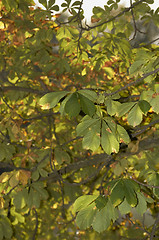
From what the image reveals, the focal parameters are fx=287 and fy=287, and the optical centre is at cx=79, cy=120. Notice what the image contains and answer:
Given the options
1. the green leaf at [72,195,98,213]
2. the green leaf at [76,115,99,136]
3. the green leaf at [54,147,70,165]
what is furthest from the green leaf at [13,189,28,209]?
the green leaf at [76,115,99,136]

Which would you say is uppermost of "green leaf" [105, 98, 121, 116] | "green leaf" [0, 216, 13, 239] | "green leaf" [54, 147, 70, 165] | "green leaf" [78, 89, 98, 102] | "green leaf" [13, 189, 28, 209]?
"green leaf" [78, 89, 98, 102]

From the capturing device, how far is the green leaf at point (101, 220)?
1.55 m

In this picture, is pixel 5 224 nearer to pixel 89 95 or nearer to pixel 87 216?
pixel 87 216

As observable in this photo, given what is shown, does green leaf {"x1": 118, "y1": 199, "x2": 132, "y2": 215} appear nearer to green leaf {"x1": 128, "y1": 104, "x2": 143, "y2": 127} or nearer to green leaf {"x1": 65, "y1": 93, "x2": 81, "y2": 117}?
green leaf {"x1": 128, "y1": 104, "x2": 143, "y2": 127}

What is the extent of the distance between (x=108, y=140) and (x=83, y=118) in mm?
194

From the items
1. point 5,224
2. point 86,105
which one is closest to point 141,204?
point 86,105

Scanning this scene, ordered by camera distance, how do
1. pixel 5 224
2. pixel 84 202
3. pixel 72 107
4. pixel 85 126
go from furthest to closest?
pixel 5 224, pixel 84 202, pixel 85 126, pixel 72 107

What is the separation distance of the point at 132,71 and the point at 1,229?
77.7 inches

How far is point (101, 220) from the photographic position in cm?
156

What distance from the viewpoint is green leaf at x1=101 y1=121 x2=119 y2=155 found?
1441 millimetres

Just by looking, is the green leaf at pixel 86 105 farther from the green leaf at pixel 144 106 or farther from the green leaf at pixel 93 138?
the green leaf at pixel 144 106

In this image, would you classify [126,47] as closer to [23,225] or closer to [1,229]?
[1,229]

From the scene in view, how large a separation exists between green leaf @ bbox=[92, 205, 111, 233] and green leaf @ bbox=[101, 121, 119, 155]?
367 mm

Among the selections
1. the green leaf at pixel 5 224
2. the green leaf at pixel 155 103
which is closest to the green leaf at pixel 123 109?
the green leaf at pixel 155 103
